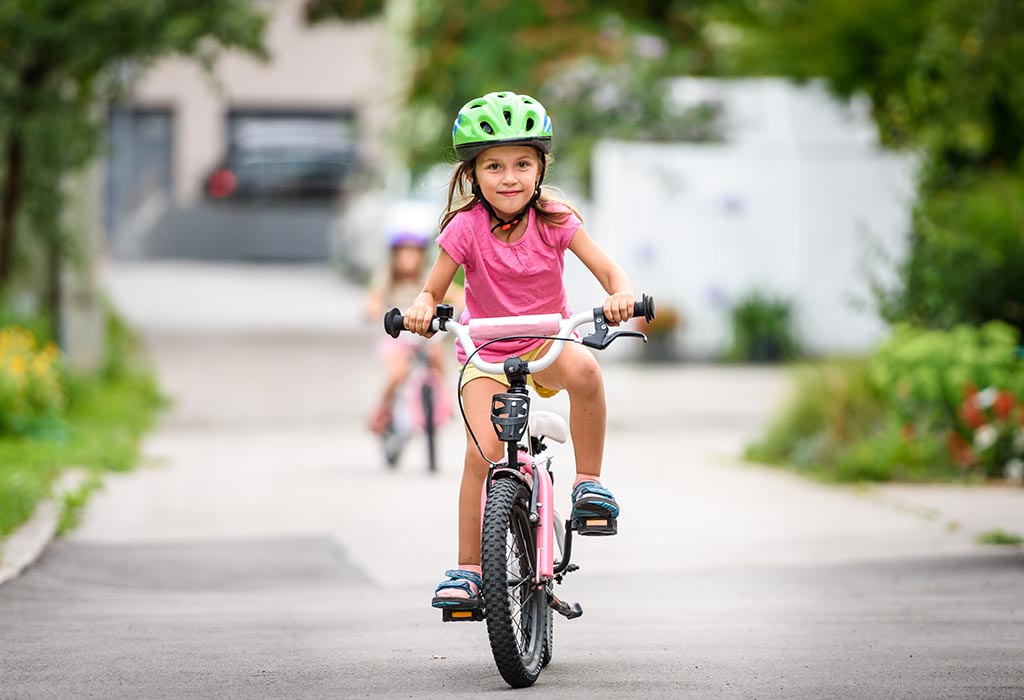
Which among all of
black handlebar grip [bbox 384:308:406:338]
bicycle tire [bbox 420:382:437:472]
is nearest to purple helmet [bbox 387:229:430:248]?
bicycle tire [bbox 420:382:437:472]

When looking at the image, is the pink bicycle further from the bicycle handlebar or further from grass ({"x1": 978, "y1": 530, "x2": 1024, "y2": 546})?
grass ({"x1": 978, "y1": 530, "x2": 1024, "y2": 546})

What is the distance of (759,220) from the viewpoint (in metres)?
20.8

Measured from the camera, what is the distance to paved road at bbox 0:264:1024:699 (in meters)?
6.19

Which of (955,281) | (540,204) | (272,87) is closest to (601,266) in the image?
(540,204)

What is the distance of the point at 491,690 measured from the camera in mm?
6000

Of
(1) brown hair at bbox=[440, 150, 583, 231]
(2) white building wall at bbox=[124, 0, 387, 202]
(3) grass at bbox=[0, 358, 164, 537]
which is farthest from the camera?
(2) white building wall at bbox=[124, 0, 387, 202]

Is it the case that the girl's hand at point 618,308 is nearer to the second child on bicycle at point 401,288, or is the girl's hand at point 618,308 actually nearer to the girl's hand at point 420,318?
the girl's hand at point 420,318

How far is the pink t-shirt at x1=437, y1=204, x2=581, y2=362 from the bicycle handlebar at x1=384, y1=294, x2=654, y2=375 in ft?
0.40

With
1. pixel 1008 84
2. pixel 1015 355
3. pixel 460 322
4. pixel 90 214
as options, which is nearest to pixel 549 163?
pixel 460 322

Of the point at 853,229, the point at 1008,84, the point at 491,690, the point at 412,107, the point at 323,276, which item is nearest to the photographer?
the point at 491,690

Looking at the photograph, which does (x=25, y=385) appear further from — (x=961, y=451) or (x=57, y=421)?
(x=961, y=451)

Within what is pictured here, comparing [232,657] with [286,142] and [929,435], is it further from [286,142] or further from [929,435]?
[286,142]

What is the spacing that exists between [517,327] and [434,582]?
2751mm

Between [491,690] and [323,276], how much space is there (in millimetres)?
24856
